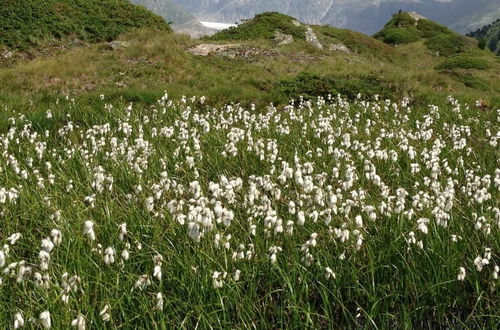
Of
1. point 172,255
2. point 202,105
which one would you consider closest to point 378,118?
point 202,105

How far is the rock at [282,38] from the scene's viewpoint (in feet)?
91.6

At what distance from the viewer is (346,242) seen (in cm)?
442

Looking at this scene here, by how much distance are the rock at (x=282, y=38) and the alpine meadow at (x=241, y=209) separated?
11009 mm

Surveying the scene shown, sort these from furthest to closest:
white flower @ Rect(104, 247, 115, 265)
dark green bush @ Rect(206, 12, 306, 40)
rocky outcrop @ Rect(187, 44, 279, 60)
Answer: dark green bush @ Rect(206, 12, 306, 40), rocky outcrop @ Rect(187, 44, 279, 60), white flower @ Rect(104, 247, 115, 265)

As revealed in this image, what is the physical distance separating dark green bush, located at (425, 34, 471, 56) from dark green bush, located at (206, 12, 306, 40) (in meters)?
26.2

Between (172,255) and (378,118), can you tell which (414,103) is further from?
(172,255)

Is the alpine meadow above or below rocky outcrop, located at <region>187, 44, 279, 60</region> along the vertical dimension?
below

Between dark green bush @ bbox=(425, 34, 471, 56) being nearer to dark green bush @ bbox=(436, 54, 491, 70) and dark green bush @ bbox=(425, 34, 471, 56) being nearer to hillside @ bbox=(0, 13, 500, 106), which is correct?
dark green bush @ bbox=(436, 54, 491, 70)

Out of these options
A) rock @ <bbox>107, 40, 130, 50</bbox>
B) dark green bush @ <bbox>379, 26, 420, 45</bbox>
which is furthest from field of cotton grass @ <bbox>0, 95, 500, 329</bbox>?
dark green bush @ <bbox>379, 26, 420, 45</bbox>

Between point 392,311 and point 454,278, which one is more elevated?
point 454,278

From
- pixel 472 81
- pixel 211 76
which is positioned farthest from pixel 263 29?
pixel 211 76

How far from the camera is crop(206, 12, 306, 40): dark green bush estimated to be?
30.1m

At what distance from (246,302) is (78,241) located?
1885 mm

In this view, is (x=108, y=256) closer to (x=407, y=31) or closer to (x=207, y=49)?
(x=207, y=49)
